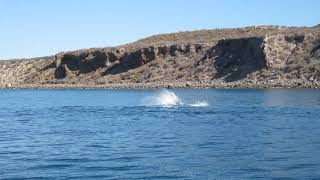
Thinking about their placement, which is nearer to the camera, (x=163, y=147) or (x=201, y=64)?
(x=163, y=147)

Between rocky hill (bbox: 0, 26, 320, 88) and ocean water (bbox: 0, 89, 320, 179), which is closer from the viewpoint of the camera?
ocean water (bbox: 0, 89, 320, 179)

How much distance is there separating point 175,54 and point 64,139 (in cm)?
10805

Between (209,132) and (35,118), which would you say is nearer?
(209,132)

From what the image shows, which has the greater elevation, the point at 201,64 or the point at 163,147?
the point at 163,147

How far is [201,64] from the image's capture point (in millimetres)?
129500

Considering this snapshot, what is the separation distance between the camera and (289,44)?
404ft

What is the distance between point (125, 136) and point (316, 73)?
77524 millimetres

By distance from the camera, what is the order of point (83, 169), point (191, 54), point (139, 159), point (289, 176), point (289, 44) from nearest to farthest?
point (289, 176), point (83, 169), point (139, 159), point (289, 44), point (191, 54)

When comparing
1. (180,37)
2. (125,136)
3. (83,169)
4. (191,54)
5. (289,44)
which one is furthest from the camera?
(180,37)

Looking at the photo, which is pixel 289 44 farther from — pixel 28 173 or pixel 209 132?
pixel 28 173

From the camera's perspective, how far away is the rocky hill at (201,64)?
11269 centimetres

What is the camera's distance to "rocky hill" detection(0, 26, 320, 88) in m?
113

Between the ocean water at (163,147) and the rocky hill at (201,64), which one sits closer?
the ocean water at (163,147)

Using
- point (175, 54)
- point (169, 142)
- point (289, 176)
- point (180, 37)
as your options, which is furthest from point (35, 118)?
point (180, 37)
